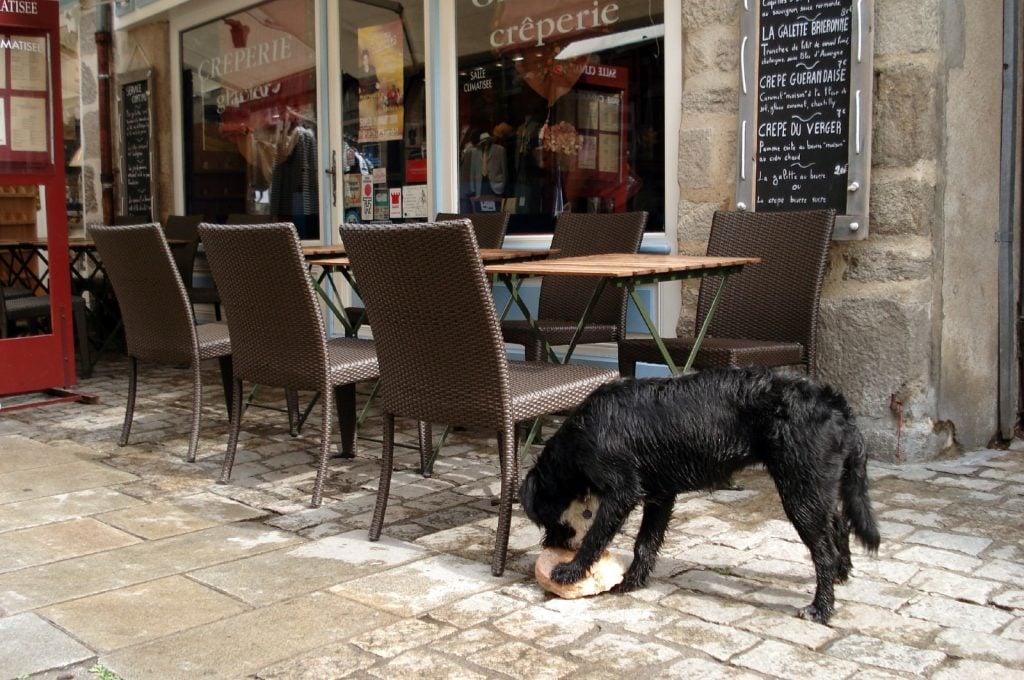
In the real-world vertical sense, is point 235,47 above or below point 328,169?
above

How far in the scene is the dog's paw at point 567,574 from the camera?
2.68m

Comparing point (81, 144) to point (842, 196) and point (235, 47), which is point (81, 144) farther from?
point (842, 196)

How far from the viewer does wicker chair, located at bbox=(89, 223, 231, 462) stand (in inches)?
175

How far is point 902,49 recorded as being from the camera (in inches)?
168

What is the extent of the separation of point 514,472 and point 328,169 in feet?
16.4

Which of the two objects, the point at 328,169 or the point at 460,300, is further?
the point at 328,169

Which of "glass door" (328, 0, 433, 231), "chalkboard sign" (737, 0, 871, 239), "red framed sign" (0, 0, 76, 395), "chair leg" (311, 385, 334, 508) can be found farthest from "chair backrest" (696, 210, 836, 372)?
"red framed sign" (0, 0, 76, 395)

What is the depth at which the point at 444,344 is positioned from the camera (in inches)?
120

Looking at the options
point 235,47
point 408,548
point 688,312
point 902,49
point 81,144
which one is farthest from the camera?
point 81,144

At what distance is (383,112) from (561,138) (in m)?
1.64

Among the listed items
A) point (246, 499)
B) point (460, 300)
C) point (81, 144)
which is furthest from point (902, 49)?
point (81, 144)

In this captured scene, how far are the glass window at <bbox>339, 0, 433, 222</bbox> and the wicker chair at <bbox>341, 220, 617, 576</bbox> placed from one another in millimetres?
3730

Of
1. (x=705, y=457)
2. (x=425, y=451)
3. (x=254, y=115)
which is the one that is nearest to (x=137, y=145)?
(x=254, y=115)

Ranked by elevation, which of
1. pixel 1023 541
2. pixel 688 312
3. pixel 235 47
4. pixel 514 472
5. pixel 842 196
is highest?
pixel 235 47
